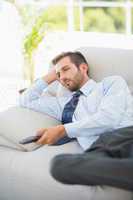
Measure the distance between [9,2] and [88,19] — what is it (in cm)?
109

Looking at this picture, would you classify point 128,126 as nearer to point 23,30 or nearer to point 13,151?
point 13,151

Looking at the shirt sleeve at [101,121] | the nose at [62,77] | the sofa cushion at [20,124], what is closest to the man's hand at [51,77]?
the nose at [62,77]

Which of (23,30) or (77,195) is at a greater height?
(23,30)

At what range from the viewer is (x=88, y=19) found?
4770mm

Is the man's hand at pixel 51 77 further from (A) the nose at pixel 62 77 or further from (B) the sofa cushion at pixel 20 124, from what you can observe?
(B) the sofa cushion at pixel 20 124

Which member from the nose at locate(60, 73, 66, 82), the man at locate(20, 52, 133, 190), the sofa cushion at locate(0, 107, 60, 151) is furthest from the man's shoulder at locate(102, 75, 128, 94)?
the sofa cushion at locate(0, 107, 60, 151)

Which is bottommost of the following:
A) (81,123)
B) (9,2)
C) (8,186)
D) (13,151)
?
(8,186)

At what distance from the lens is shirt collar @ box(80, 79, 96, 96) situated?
83.0 inches

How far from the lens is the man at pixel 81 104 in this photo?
1.83 meters

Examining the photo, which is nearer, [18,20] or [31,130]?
[31,130]

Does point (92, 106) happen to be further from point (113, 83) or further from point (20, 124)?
point (20, 124)

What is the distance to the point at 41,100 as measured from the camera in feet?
7.06

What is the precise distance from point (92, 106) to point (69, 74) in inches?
9.5

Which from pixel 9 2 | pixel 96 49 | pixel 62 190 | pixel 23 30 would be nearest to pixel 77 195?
pixel 62 190
